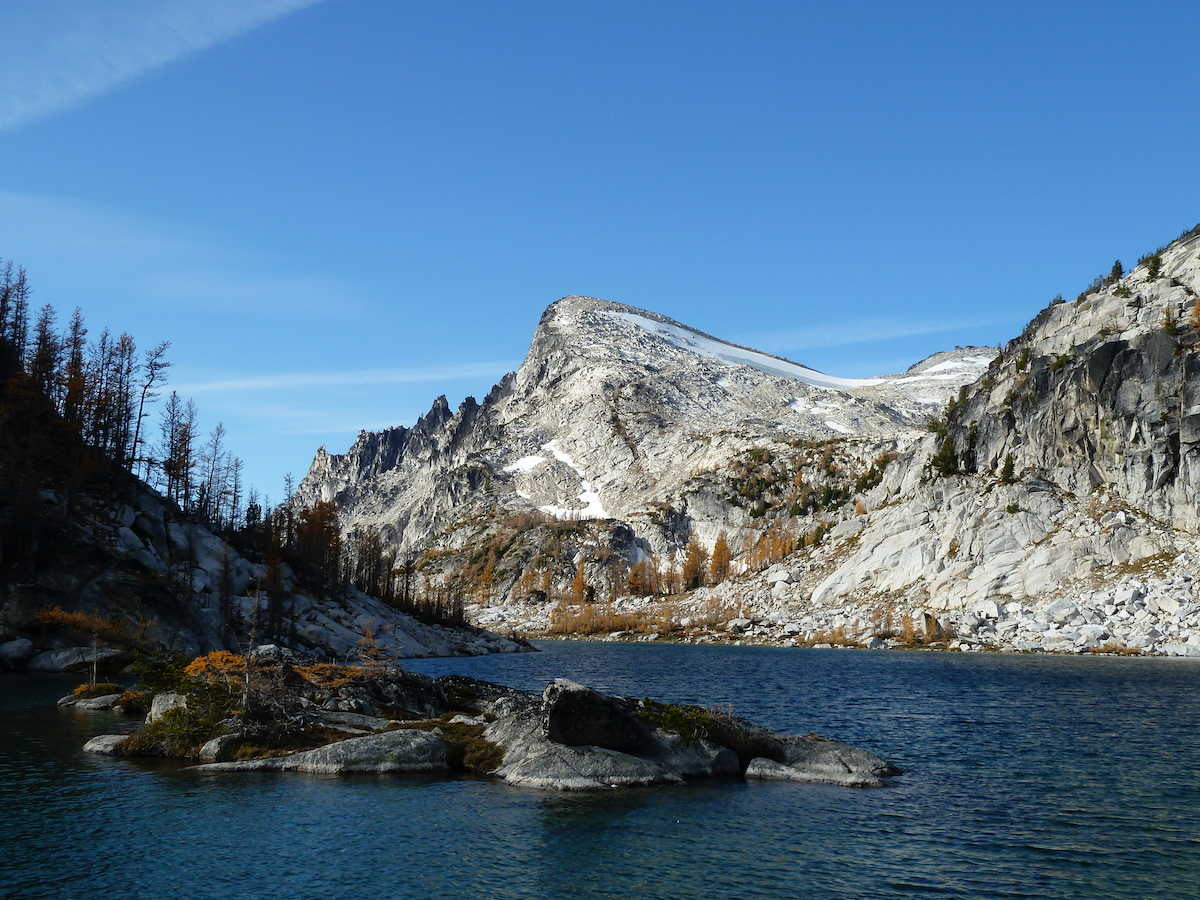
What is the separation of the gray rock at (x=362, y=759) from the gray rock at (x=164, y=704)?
225 inches

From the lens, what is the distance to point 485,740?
132ft

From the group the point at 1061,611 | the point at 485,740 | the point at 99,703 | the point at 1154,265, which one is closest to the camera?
the point at 485,740

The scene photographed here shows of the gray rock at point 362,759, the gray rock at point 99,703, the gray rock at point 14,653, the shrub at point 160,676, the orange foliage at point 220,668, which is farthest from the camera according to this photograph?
the gray rock at point 14,653

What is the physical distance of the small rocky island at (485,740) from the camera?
1417 inches

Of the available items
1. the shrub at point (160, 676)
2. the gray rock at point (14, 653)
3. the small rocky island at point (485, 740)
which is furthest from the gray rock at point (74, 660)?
the small rocky island at point (485, 740)

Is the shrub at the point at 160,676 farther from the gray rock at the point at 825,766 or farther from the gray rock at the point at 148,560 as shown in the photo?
the gray rock at the point at 148,560

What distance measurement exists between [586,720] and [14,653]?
6800 cm

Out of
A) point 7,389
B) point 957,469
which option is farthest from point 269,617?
point 957,469

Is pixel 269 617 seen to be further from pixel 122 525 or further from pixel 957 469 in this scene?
pixel 957 469

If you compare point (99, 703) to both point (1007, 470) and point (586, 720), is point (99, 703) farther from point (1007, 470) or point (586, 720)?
point (1007, 470)

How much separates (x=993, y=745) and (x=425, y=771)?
1288 inches

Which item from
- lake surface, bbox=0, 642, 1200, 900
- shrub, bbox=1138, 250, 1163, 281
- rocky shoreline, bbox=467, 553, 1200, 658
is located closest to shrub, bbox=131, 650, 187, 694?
lake surface, bbox=0, 642, 1200, 900

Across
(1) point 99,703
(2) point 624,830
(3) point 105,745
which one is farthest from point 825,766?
(1) point 99,703

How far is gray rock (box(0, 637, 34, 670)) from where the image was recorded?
74500 mm
